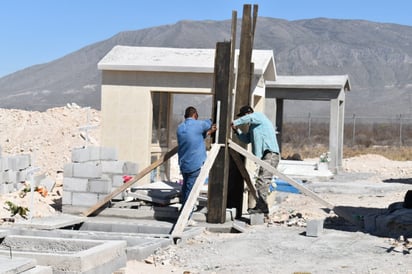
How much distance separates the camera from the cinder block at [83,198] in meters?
13.9

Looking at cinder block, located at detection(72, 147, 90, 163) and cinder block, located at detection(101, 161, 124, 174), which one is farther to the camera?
cinder block, located at detection(101, 161, 124, 174)

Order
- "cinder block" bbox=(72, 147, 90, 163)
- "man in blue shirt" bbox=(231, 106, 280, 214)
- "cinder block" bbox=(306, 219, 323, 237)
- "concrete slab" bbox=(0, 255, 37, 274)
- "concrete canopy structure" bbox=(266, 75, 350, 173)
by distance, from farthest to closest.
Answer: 1. "concrete canopy structure" bbox=(266, 75, 350, 173)
2. "cinder block" bbox=(72, 147, 90, 163)
3. "man in blue shirt" bbox=(231, 106, 280, 214)
4. "cinder block" bbox=(306, 219, 323, 237)
5. "concrete slab" bbox=(0, 255, 37, 274)

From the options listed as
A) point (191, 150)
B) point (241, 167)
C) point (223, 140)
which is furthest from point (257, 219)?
point (191, 150)

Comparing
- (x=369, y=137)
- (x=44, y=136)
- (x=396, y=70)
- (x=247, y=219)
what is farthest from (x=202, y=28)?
(x=247, y=219)

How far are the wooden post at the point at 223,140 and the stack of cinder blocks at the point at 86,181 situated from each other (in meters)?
2.02

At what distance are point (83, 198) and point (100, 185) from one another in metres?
0.40

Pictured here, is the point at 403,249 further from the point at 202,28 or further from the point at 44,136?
the point at 202,28

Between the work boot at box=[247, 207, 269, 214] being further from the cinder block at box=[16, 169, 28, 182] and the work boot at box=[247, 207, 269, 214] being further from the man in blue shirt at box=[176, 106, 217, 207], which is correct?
the cinder block at box=[16, 169, 28, 182]

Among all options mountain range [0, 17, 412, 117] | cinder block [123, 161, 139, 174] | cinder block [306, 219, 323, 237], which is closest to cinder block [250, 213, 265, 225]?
cinder block [306, 219, 323, 237]

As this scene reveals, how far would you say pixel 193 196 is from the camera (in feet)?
38.5

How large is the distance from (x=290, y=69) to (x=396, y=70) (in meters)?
16.5

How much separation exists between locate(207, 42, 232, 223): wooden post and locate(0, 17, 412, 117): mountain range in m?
78.4

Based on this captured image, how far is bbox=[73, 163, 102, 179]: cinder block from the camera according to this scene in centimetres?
1388

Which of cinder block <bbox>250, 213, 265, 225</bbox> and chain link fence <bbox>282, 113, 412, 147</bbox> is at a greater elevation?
chain link fence <bbox>282, 113, 412, 147</bbox>
